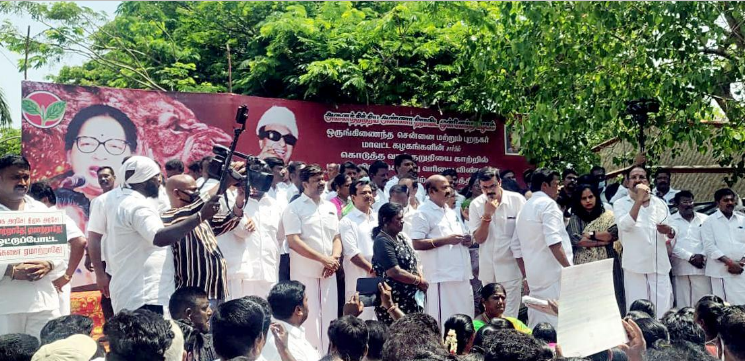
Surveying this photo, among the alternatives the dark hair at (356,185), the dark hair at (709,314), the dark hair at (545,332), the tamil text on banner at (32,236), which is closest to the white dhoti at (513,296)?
the dark hair at (356,185)

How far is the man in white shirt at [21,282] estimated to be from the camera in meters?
5.27

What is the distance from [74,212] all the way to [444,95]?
5.42 metres

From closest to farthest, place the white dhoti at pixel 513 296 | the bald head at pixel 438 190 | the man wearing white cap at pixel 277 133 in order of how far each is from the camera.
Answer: the bald head at pixel 438 190 → the white dhoti at pixel 513 296 → the man wearing white cap at pixel 277 133

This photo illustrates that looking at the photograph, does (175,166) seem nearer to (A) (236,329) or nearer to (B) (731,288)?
(A) (236,329)

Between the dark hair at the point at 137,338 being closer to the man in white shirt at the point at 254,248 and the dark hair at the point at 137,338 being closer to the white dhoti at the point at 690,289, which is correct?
the man in white shirt at the point at 254,248

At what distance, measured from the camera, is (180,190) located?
571cm

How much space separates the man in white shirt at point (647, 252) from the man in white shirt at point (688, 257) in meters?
0.46

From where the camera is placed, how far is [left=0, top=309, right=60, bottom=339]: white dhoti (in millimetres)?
5309

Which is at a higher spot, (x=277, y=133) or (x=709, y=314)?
(x=277, y=133)

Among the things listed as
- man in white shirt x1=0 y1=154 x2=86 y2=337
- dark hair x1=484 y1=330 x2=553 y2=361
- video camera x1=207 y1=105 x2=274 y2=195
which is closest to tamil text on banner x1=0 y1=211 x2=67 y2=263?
man in white shirt x1=0 y1=154 x2=86 y2=337

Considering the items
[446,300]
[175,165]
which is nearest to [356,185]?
[446,300]

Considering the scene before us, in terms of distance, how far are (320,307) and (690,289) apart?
14.7 feet

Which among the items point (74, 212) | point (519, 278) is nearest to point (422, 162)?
point (519, 278)

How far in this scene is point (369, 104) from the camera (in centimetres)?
1192
